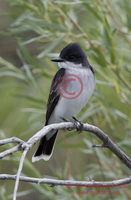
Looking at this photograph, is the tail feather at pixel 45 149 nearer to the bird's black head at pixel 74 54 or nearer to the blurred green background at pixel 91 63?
the blurred green background at pixel 91 63

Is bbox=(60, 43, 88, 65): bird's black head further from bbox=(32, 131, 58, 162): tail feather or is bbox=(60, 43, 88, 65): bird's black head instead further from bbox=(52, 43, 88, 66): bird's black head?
bbox=(32, 131, 58, 162): tail feather

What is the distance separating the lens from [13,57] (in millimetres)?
4172

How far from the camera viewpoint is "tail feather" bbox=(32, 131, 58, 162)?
2639 mm

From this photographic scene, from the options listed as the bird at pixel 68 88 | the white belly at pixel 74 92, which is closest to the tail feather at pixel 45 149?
the bird at pixel 68 88

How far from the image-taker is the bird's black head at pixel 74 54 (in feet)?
8.93

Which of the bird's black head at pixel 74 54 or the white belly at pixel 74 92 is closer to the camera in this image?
the white belly at pixel 74 92

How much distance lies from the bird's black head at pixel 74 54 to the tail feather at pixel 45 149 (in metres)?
0.62

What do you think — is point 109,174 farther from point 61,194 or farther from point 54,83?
point 54,83

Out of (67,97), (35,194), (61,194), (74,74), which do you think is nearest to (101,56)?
(74,74)

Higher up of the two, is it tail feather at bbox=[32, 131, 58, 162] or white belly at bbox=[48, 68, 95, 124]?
white belly at bbox=[48, 68, 95, 124]

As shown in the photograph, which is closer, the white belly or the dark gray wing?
the white belly

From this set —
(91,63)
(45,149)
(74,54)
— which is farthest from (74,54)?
(45,149)

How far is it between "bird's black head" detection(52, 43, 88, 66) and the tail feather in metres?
0.62

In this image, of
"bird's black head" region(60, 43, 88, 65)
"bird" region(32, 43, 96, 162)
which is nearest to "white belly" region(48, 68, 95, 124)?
"bird" region(32, 43, 96, 162)
